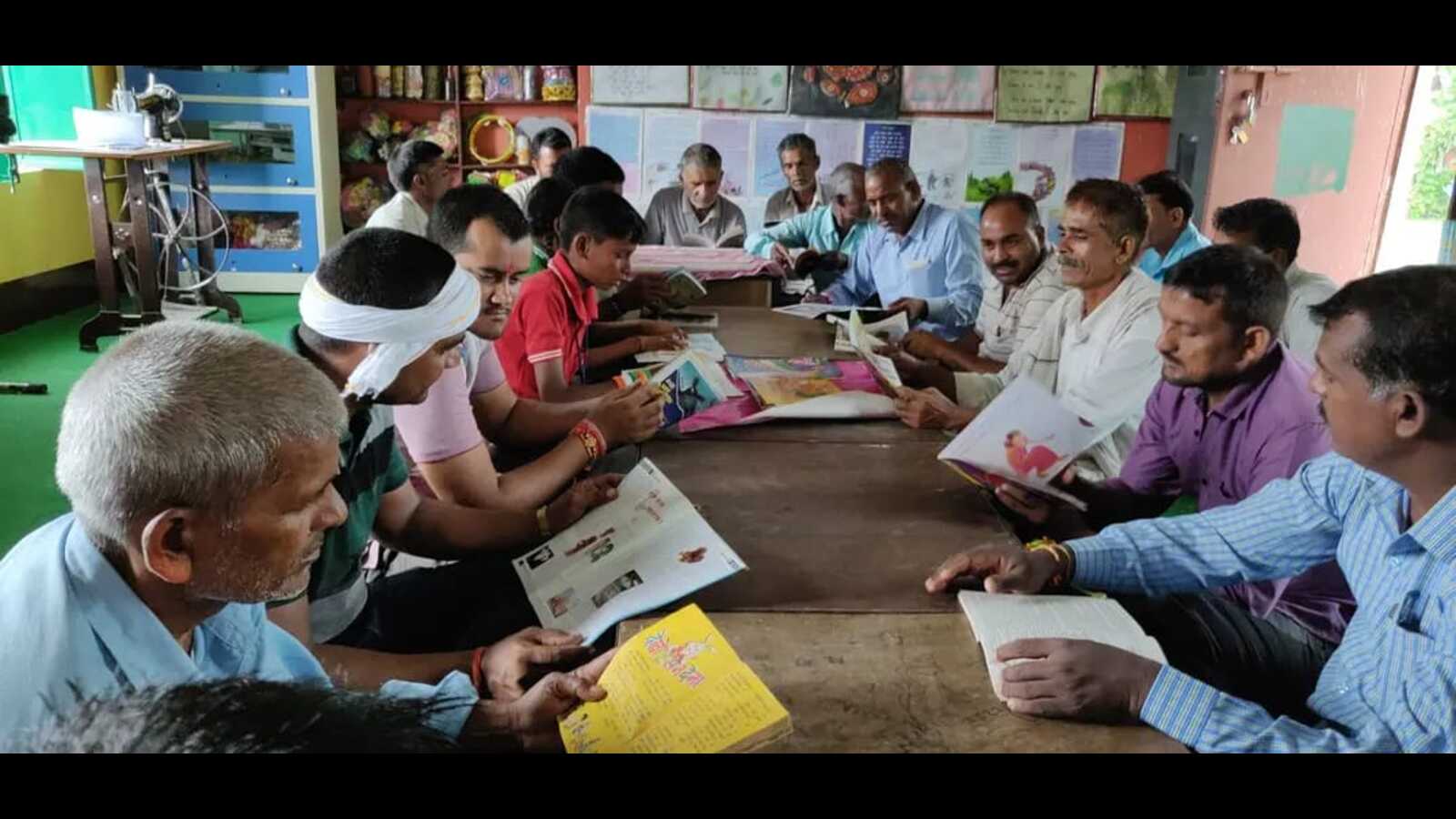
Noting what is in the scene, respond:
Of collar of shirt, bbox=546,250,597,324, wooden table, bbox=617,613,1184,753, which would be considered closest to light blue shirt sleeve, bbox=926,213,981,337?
collar of shirt, bbox=546,250,597,324

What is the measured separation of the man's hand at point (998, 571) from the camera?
1416mm

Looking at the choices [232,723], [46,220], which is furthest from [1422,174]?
[46,220]

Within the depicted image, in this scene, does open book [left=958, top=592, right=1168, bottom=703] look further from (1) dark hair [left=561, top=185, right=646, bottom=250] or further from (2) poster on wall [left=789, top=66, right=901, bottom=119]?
(2) poster on wall [left=789, top=66, right=901, bottom=119]

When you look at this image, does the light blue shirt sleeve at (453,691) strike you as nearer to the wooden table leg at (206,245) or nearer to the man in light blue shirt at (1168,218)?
the man in light blue shirt at (1168,218)

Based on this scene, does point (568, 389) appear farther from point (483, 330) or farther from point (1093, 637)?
point (1093, 637)

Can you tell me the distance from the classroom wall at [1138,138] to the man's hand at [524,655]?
227 inches

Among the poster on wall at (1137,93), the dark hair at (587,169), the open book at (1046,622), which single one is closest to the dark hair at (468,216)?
the open book at (1046,622)

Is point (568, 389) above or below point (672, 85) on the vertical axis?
below

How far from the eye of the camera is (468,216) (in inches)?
86.2

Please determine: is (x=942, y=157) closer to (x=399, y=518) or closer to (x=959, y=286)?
(x=959, y=286)

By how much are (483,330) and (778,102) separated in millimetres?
4872

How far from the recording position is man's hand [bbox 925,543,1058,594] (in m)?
1.42

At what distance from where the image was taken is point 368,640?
177 centimetres
